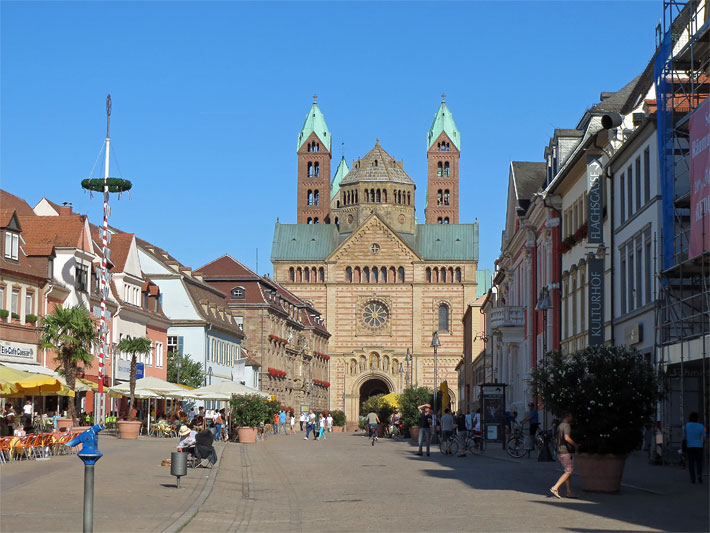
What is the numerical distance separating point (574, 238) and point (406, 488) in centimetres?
2357

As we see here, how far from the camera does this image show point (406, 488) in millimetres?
22312

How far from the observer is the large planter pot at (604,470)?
20812 millimetres

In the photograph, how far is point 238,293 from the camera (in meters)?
92.9

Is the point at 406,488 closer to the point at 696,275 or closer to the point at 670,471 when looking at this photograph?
the point at 670,471

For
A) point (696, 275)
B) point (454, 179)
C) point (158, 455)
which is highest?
point (454, 179)

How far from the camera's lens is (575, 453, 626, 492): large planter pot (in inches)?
819

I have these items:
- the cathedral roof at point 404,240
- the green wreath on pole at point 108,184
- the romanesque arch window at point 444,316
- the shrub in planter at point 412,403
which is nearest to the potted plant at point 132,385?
the green wreath on pole at point 108,184

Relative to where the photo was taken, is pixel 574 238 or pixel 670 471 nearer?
pixel 670 471

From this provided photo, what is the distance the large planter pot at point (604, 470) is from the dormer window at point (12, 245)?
30.4 meters

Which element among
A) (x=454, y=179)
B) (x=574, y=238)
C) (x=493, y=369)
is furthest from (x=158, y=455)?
(x=454, y=179)

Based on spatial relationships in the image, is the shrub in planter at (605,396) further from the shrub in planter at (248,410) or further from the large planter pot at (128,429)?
the shrub in planter at (248,410)

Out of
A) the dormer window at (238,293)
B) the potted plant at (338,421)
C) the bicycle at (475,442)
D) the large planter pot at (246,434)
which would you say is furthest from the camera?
the potted plant at (338,421)

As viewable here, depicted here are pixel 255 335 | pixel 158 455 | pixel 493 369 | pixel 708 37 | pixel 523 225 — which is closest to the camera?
pixel 708 37

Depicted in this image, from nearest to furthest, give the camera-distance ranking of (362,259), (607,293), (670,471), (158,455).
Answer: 1. (670,471)
2. (158,455)
3. (607,293)
4. (362,259)
